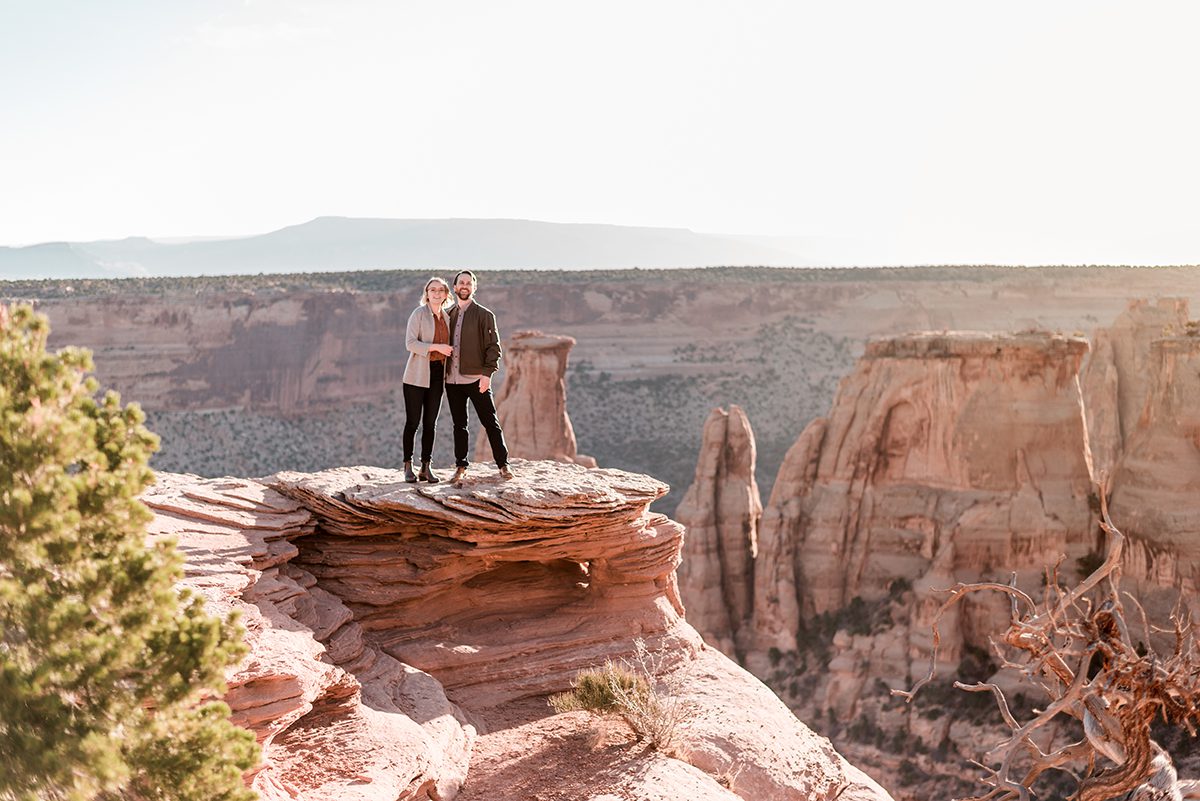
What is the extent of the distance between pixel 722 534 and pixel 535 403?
7.15m

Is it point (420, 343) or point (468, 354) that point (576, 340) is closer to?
point (468, 354)

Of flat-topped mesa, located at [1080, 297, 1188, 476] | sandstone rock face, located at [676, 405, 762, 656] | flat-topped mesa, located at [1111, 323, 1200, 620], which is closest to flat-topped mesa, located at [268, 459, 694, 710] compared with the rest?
flat-topped mesa, located at [1111, 323, 1200, 620]

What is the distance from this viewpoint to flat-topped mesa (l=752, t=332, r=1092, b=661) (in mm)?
24641

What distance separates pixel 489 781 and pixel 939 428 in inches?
746

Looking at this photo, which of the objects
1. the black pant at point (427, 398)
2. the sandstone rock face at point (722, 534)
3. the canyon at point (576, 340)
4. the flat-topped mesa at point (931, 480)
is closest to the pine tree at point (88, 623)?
the black pant at point (427, 398)

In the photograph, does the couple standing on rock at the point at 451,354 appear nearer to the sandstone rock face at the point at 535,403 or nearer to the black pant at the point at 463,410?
the black pant at the point at 463,410

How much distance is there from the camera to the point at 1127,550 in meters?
22.5

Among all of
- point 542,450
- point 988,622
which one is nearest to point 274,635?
point 988,622

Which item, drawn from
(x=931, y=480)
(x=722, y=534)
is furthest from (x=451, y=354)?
(x=722, y=534)

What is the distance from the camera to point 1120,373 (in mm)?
34500

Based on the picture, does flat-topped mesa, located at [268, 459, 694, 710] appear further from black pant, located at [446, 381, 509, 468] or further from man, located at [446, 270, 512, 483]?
man, located at [446, 270, 512, 483]

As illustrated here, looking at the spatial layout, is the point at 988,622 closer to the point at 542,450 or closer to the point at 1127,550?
the point at 1127,550

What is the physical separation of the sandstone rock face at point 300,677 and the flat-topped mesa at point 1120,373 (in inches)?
→ 1087

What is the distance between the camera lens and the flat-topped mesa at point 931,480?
24641 millimetres
